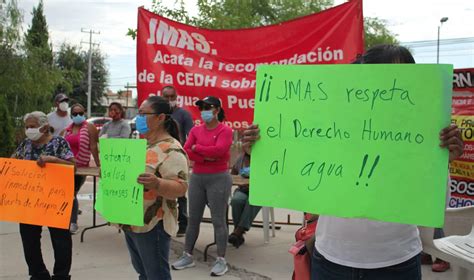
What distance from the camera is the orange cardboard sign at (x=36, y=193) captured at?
4039mm

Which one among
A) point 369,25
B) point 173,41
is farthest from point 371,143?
point 369,25

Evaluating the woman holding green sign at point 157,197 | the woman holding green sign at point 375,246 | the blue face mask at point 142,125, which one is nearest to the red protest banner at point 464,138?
the woman holding green sign at point 157,197

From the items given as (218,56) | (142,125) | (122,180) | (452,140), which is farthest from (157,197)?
(218,56)

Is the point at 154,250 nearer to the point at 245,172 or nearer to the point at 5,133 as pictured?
the point at 245,172

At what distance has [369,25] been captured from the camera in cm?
3662

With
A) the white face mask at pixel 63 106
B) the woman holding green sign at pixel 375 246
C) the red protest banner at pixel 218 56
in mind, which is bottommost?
the woman holding green sign at pixel 375 246

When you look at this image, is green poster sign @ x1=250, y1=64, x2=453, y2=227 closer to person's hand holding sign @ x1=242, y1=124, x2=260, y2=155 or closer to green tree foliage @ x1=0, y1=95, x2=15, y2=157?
person's hand holding sign @ x1=242, y1=124, x2=260, y2=155

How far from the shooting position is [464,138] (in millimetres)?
5309

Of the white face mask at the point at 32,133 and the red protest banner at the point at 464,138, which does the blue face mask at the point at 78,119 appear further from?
the red protest banner at the point at 464,138

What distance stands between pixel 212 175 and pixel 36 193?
1665mm

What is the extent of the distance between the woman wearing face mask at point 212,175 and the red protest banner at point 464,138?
226 cm

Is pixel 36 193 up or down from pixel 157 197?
down

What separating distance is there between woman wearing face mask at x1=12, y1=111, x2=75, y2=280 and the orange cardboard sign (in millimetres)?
154

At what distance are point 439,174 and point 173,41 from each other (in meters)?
5.35
